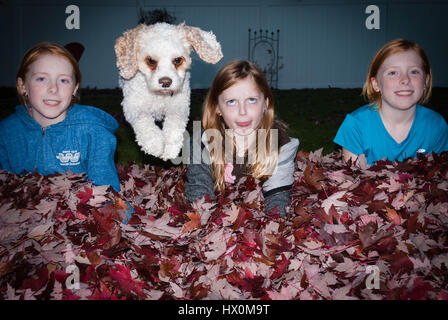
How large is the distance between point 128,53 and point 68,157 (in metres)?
1.08

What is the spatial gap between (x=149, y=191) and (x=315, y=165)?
1.45 metres

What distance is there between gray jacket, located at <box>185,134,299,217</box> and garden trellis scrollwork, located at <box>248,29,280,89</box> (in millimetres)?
11304

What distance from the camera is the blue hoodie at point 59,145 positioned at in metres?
2.65

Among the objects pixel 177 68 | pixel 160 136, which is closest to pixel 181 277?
pixel 160 136

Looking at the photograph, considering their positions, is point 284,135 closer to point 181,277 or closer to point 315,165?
point 315,165

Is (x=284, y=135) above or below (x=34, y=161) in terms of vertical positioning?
above

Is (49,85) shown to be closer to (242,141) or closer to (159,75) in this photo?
(159,75)

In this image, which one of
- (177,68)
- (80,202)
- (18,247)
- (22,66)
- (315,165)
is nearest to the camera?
(18,247)

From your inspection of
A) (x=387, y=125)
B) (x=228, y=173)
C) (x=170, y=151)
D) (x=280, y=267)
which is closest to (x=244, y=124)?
(x=228, y=173)

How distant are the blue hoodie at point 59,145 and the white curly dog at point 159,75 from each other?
523mm

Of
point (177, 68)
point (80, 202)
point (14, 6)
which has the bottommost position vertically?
point (80, 202)

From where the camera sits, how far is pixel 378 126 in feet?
10.5

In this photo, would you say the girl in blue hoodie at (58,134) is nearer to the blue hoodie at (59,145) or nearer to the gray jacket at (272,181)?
the blue hoodie at (59,145)

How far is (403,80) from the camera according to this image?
2.83 metres
